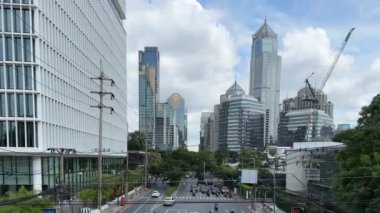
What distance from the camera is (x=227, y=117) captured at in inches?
3836

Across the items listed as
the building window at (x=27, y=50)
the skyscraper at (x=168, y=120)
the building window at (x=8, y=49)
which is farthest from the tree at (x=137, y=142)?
the building window at (x=8, y=49)

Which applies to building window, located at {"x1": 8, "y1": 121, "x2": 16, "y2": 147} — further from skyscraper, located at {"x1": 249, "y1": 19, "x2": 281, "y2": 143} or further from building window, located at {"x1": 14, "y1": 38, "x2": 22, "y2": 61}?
skyscraper, located at {"x1": 249, "y1": 19, "x2": 281, "y2": 143}

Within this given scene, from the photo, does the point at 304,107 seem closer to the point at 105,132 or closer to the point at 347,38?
the point at 347,38

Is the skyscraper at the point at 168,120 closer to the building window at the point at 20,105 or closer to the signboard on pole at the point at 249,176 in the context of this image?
the building window at the point at 20,105

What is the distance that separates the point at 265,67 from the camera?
15025 cm

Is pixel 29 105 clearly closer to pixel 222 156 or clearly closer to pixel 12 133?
pixel 12 133

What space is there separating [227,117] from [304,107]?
2101 cm

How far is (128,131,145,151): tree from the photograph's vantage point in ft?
387

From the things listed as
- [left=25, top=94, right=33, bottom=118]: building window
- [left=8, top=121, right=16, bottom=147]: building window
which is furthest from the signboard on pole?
[left=8, top=121, right=16, bottom=147]: building window

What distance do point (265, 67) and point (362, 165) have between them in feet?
416

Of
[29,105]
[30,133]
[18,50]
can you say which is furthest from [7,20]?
[30,133]

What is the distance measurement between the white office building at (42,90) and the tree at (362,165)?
19.3m

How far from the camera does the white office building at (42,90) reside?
3981 cm

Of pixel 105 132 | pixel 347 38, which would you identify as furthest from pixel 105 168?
pixel 347 38
